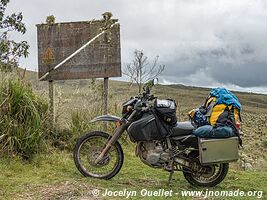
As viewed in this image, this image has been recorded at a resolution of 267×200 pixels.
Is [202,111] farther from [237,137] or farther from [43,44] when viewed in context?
[43,44]

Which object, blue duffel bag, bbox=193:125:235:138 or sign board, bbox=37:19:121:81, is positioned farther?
sign board, bbox=37:19:121:81

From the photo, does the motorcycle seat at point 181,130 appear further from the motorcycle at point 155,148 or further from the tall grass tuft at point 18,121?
the tall grass tuft at point 18,121

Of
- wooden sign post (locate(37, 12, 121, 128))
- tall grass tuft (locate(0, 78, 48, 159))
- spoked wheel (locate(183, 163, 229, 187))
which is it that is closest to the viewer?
spoked wheel (locate(183, 163, 229, 187))

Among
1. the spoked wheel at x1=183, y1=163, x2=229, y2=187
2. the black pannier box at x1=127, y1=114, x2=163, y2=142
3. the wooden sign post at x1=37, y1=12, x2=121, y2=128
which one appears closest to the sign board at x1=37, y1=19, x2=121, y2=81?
the wooden sign post at x1=37, y1=12, x2=121, y2=128

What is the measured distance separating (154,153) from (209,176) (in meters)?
0.92

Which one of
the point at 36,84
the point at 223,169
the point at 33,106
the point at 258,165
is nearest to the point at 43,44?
the point at 36,84

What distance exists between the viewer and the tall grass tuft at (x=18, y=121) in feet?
23.2

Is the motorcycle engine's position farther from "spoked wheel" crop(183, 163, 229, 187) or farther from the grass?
"spoked wheel" crop(183, 163, 229, 187)

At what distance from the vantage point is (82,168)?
655 cm

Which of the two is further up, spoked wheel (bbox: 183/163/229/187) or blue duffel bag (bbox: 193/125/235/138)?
blue duffel bag (bbox: 193/125/235/138)

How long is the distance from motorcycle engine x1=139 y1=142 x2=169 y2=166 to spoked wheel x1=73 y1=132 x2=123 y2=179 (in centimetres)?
41

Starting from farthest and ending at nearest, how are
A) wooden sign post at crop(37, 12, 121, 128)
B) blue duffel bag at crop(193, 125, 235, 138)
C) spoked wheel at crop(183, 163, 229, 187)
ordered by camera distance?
wooden sign post at crop(37, 12, 121, 128)
spoked wheel at crop(183, 163, 229, 187)
blue duffel bag at crop(193, 125, 235, 138)

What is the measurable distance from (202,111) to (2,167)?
298cm

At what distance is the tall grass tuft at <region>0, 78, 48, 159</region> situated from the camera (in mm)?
7082
